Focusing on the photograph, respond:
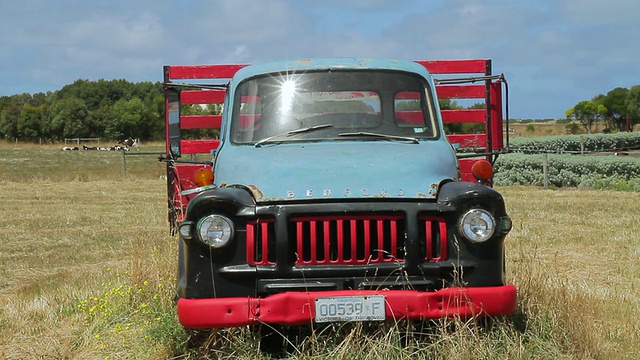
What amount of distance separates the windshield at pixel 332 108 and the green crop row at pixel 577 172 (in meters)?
15.8

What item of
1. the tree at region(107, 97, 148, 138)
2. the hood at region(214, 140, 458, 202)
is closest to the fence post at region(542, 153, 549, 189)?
the hood at region(214, 140, 458, 202)

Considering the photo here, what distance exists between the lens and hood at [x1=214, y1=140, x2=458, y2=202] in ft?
15.9

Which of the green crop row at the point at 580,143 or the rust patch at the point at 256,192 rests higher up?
the green crop row at the point at 580,143

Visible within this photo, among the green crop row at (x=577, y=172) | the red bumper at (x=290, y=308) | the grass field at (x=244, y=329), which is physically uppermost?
the green crop row at (x=577, y=172)

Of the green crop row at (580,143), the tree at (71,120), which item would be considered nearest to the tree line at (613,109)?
the green crop row at (580,143)

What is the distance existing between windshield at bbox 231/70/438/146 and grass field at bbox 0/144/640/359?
4.69ft

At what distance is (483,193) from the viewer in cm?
476

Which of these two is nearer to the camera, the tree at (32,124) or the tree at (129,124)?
the tree at (129,124)

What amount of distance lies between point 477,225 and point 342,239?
801mm

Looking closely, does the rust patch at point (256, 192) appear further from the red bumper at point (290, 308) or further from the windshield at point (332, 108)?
the windshield at point (332, 108)

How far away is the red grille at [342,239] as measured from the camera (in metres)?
4.70

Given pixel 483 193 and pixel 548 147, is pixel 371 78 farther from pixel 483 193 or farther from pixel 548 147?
pixel 548 147

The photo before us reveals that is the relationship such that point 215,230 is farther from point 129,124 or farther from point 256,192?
point 129,124

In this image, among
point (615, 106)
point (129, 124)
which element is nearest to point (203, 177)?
point (615, 106)
